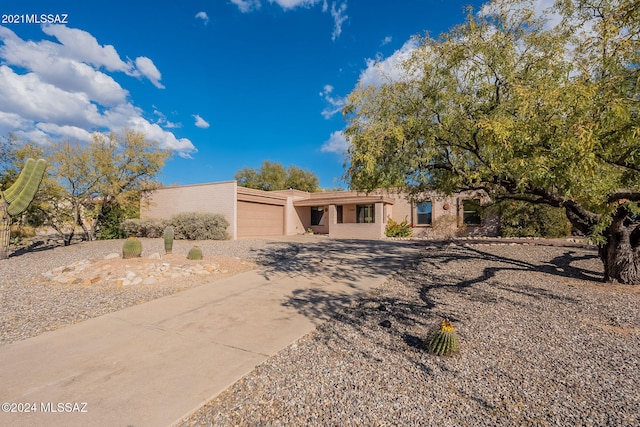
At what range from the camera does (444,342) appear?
3.60 m

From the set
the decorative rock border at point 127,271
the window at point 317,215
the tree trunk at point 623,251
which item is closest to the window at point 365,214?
the window at point 317,215

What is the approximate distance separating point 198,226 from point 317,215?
36.6ft

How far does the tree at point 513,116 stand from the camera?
15.0 ft

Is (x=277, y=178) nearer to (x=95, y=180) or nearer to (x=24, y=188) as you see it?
(x=95, y=180)

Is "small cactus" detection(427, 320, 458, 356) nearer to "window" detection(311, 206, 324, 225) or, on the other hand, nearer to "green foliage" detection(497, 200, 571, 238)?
"green foliage" detection(497, 200, 571, 238)

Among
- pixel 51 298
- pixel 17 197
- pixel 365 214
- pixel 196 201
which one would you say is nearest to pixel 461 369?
pixel 51 298

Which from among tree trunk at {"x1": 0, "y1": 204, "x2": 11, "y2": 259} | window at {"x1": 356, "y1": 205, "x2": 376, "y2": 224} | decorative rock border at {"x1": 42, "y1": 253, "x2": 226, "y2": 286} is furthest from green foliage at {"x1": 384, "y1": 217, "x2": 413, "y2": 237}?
tree trunk at {"x1": 0, "y1": 204, "x2": 11, "y2": 259}

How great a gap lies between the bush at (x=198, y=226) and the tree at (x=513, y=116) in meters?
11.0

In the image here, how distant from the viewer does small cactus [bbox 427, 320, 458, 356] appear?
3586 millimetres

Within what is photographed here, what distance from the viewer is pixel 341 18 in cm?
1358

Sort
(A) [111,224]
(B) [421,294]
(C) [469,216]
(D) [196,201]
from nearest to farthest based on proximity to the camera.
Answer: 1. (B) [421,294]
2. (A) [111,224]
3. (C) [469,216]
4. (D) [196,201]

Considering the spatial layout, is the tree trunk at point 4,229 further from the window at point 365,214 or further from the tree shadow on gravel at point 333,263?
the window at point 365,214

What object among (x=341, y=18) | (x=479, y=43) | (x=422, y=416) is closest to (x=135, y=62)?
(x=341, y=18)

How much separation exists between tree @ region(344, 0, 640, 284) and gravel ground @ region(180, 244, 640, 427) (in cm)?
205
